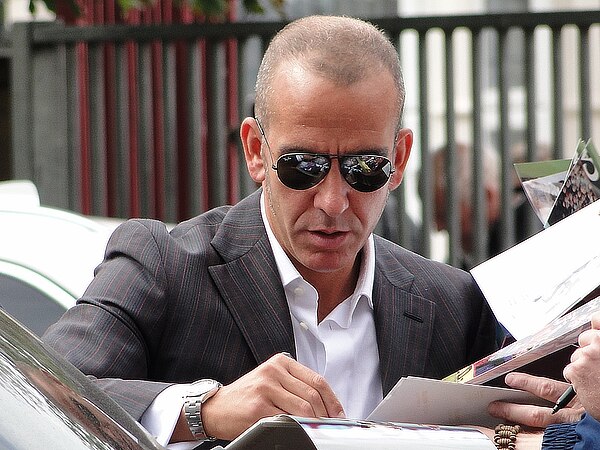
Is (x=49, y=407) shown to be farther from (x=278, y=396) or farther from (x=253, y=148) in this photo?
(x=253, y=148)

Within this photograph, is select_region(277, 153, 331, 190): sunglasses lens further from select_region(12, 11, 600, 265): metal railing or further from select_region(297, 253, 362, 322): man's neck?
select_region(12, 11, 600, 265): metal railing

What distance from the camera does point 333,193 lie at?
8.78ft

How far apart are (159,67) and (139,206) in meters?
0.73

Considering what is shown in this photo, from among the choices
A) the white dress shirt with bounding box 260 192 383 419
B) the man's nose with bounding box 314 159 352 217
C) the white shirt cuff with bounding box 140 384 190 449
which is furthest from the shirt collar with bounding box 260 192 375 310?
the white shirt cuff with bounding box 140 384 190 449

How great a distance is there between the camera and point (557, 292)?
8.67 feet

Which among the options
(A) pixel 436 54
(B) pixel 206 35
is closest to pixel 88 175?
(B) pixel 206 35

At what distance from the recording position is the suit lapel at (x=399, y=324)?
291 cm

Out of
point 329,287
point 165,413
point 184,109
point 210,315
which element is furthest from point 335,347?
point 184,109

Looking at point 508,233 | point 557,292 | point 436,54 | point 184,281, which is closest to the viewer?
point 557,292

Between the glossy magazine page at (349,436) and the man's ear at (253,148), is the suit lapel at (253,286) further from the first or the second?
the glossy magazine page at (349,436)

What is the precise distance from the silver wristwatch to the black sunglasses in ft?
1.46

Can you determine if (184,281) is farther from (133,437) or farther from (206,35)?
(206,35)

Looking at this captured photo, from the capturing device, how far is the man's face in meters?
2.68

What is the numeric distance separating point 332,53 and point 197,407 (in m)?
0.79
